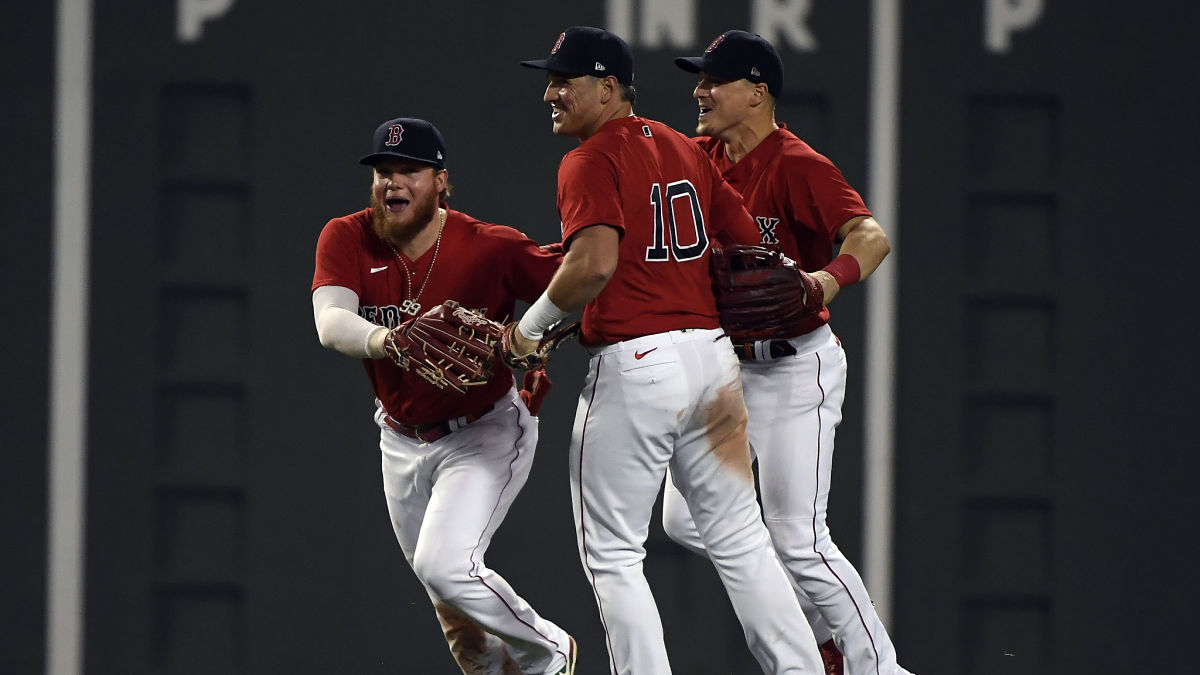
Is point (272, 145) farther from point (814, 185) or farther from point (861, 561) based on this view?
point (861, 561)

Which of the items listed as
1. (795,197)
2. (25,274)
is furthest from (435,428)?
(25,274)

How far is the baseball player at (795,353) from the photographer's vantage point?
3.29 m

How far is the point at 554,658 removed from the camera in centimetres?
339

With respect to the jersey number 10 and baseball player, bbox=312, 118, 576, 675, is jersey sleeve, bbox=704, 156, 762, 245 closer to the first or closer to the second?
the jersey number 10

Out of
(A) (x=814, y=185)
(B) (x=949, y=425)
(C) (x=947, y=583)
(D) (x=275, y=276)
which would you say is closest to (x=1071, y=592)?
(C) (x=947, y=583)

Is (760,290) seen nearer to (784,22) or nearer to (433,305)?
(433,305)

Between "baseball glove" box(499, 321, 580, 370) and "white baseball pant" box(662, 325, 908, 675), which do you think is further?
"white baseball pant" box(662, 325, 908, 675)

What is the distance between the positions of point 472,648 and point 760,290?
1.28m

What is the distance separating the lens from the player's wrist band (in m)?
3.18

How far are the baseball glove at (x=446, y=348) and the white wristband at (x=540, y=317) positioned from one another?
0.15m

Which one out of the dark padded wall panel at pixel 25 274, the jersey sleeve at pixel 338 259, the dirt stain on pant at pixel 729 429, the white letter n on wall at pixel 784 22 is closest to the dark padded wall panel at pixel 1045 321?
the white letter n on wall at pixel 784 22

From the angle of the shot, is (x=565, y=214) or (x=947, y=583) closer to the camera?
(x=565, y=214)

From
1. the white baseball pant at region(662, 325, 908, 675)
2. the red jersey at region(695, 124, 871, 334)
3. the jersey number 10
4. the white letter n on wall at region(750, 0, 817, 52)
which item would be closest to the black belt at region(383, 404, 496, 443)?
the white baseball pant at region(662, 325, 908, 675)

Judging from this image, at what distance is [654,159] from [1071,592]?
2430 millimetres
